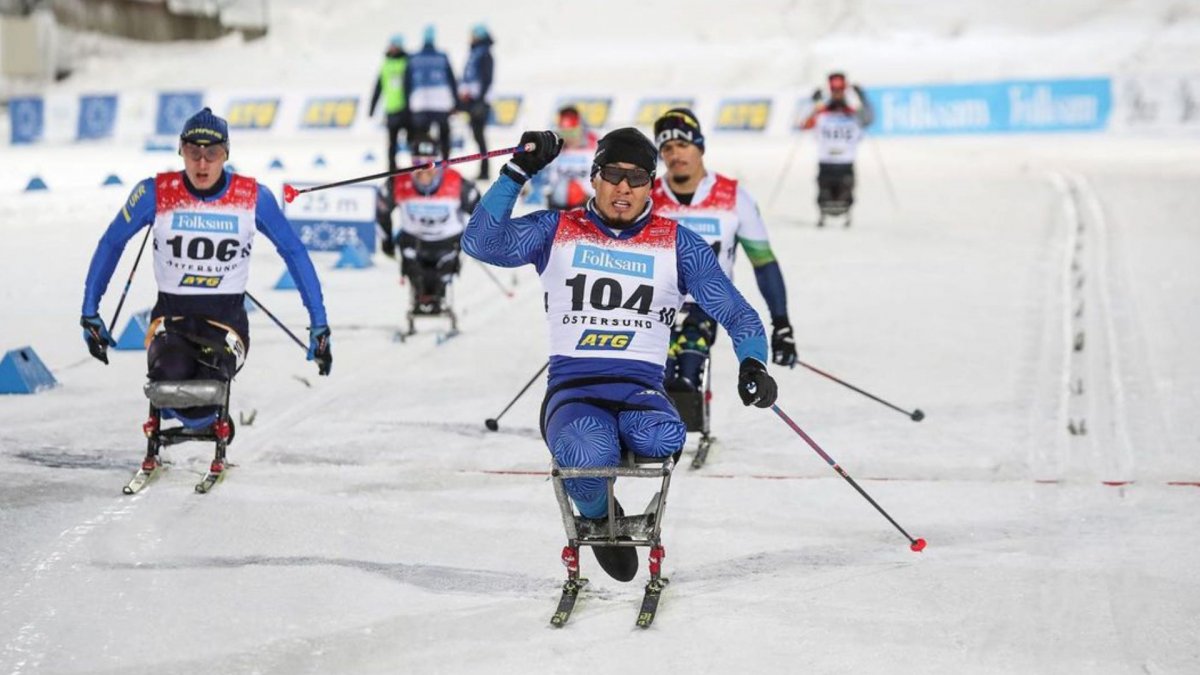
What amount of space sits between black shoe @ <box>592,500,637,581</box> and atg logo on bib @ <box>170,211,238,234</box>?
286cm

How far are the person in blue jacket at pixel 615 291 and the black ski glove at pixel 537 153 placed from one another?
0.34 feet

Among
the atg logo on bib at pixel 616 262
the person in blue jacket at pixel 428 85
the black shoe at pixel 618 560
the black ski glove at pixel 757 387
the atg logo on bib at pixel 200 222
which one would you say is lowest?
the black shoe at pixel 618 560

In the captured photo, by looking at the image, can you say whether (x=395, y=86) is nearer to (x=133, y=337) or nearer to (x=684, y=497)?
(x=133, y=337)

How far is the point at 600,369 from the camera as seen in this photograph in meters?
6.11

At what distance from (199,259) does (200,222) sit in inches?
7.3

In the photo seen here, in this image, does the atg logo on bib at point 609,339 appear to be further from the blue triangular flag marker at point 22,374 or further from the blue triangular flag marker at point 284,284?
the blue triangular flag marker at point 284,284

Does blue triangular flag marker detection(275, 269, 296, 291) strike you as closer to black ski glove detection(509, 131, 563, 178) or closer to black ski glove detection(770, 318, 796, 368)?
black ski glove detection(770, 318, 796, 368)

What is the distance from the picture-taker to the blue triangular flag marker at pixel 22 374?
33.1 ft

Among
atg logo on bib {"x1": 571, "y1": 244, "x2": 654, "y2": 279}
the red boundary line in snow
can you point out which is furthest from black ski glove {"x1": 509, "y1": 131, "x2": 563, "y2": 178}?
the red boundary line in snow

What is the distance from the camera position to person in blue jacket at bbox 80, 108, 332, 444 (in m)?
7.88

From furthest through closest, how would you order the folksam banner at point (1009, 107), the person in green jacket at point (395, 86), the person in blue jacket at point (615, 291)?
the folksam banner at point (1009, 107) < the person in green jacket at point (395, 86) < the person in blue jacket at point (615, 291)

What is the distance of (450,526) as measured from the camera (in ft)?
23.9

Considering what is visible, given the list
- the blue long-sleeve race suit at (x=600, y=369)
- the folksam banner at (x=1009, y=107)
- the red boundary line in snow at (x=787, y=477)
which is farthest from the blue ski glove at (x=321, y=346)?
the folksam banner at (x=1009, y=107)

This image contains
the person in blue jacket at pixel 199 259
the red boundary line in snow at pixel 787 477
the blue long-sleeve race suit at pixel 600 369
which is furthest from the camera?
the red boundary line in snow at pixel 787 477
